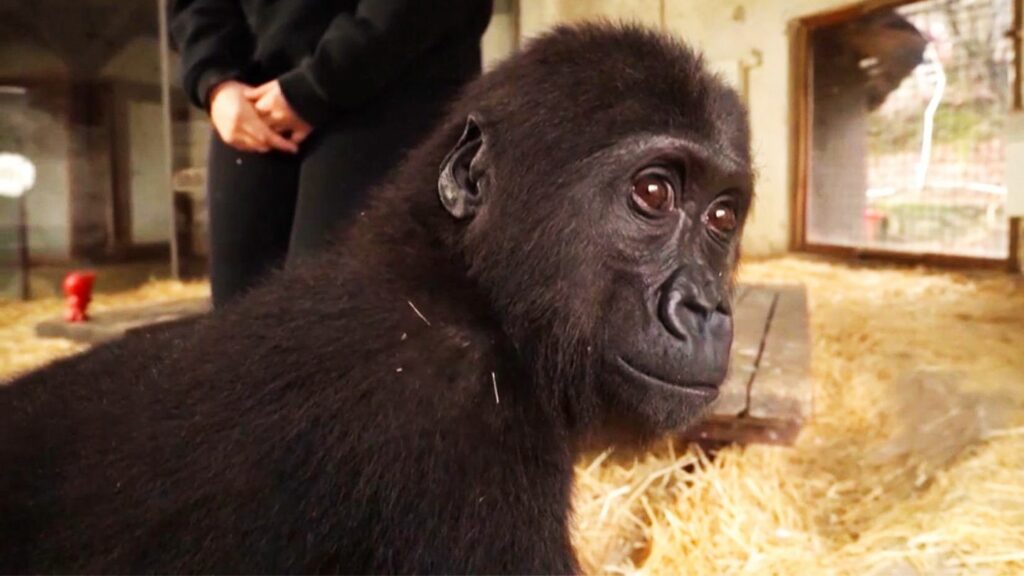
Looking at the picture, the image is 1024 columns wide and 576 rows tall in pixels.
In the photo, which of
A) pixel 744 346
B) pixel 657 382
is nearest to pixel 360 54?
pixel 657 382

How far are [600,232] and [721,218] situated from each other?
32cm

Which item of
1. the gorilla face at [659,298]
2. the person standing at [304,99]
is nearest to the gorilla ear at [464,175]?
the gorilla face at [659,298]

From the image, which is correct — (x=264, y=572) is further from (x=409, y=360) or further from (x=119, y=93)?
(x=119, y=93)

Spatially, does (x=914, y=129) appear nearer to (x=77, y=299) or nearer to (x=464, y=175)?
(x=77, y=299)

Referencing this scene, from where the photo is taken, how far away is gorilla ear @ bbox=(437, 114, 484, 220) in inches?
60.0

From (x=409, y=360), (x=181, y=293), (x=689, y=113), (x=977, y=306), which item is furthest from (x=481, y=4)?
(x=181, y=293)

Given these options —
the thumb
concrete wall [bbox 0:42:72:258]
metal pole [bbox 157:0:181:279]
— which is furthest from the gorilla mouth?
metal pole [bbox 157:0:181:279]

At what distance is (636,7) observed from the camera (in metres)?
3.17

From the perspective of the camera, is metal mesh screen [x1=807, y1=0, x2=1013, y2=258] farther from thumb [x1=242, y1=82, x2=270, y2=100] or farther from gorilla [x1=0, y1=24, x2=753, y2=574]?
thumb [x1=242, y1=82, x2=270, y2=100]

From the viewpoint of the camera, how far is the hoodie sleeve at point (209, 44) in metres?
2.02

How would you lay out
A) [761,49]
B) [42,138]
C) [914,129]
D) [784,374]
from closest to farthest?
[784,374], [42,138], [761,49], [914,129]

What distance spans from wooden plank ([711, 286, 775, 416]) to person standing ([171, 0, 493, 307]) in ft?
2.89

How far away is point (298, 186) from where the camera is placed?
2025 mm

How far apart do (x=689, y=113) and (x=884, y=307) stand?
142 inches
